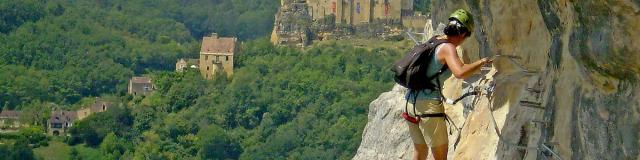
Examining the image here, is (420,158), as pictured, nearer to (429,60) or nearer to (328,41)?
(429,60)

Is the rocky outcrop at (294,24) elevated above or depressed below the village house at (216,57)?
above

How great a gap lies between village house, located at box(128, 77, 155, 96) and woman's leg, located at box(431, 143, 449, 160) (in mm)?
82870

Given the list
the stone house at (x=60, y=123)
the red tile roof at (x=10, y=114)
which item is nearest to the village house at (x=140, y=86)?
the stone house at (x=60, y=123)

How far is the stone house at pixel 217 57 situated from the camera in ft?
284

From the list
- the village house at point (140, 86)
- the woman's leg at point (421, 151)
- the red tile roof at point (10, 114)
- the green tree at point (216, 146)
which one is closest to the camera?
the woman's leg at point (421, 151)

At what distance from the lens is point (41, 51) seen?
112062 millimetres

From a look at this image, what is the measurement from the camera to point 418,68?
29.7ft

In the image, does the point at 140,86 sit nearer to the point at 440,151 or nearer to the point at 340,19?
the point at 340,19

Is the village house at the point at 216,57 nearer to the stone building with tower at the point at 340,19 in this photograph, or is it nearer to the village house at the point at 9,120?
the stone building with tower at the point at 340,19

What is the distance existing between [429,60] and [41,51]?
346ft

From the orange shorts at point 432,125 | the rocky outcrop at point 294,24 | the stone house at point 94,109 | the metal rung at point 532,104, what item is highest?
the metal rung at point 532,104

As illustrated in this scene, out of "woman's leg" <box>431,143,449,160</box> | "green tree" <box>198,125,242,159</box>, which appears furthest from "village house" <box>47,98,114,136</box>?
"woman's leg" <box>431,143,449,160</box>

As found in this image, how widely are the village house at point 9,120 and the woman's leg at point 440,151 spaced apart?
77358 mm

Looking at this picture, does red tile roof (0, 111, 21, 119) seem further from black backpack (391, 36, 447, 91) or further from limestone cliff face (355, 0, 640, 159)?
black backpack (391, 36, 447, 91)
